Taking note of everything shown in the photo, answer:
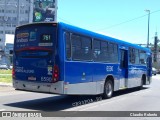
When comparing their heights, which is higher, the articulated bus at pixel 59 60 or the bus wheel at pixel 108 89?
the articulated bus at pixel 59 60

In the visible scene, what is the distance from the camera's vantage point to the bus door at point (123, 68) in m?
18.2

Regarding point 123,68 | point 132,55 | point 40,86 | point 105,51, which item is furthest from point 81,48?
point 132,55

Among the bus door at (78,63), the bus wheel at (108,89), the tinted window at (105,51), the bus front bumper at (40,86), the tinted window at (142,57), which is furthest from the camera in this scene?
the tinted window at (142,57)

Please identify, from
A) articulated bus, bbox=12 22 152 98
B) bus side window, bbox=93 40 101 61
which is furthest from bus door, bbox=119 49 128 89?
bus side window, bbox=93 40 101 61

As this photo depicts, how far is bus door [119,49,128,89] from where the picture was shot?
18.2 m

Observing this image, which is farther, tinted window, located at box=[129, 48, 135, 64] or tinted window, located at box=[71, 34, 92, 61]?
tinted window, located at box=[129, 48, 135, 64]

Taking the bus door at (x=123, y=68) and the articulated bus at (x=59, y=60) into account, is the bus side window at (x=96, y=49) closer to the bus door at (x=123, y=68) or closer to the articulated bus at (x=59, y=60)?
the articulated bus at (x=59, y=60)

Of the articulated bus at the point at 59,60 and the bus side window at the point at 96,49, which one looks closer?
the articulated bus at the point at 59,60

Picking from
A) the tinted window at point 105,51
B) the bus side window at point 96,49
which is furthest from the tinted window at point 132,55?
the bus side window at point 96,49

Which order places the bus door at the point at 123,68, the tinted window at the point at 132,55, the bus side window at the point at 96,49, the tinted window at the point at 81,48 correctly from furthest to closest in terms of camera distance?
1. the tinted window at the point at 132,55
2. the bus door at the point at 123,68
3. the bus side window at the point at 96,49
4. the tinted window at the point at 81,48

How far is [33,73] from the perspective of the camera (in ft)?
41.4

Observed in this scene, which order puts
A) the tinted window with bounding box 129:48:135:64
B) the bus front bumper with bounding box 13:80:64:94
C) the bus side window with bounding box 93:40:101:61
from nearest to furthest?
the bus front bumper with bounding box 13:80:64:94 → the bus side window with bounding box 93:40:101:61 → the tinted window with bounding box 129:48:135:64

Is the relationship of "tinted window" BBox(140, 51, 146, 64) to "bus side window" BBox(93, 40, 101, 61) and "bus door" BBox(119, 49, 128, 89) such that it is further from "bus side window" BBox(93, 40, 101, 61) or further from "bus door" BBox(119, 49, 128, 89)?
"bus side window" BBox(93, 40, 101, 61)

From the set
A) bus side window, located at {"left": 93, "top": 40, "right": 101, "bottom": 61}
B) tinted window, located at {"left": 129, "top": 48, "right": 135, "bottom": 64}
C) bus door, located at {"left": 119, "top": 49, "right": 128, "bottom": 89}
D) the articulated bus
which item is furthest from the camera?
tinted window, located at {"left": 129, "top": 48, "right": 135, "bottom": 64}
